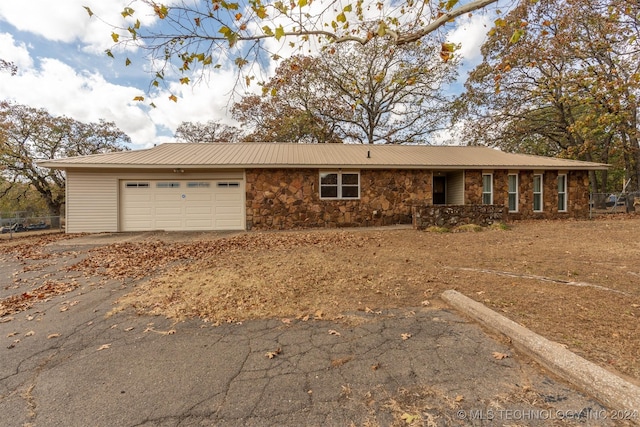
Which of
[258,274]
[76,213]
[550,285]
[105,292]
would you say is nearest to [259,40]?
[258,274]

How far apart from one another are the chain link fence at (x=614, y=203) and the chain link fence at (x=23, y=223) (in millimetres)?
28185

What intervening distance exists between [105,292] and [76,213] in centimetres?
881

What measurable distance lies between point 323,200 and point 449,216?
4.77m

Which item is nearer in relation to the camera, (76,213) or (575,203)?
(76,213)

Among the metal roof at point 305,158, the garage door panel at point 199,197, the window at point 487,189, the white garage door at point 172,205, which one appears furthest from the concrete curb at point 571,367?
the window at point 487,189

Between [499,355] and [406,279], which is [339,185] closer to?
[406,279]

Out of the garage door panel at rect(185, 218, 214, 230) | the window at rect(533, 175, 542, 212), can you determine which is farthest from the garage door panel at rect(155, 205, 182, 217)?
the window at rect(533, 175, 542, 212)

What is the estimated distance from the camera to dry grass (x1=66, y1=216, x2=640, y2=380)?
2.96 m

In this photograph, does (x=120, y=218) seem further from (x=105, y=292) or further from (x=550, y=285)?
(x=550, y=285)

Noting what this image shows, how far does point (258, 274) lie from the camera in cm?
505

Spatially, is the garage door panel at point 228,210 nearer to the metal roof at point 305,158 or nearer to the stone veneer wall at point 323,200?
the stone veneer wall at point 323,200


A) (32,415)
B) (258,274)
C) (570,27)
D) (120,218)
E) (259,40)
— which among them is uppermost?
(570,27)

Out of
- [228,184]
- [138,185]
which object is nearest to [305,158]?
[228,184]

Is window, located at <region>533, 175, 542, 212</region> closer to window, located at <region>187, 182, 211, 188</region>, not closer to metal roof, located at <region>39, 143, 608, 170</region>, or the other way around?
metal roof, located at <region>39, 143, 608, 170</region>
